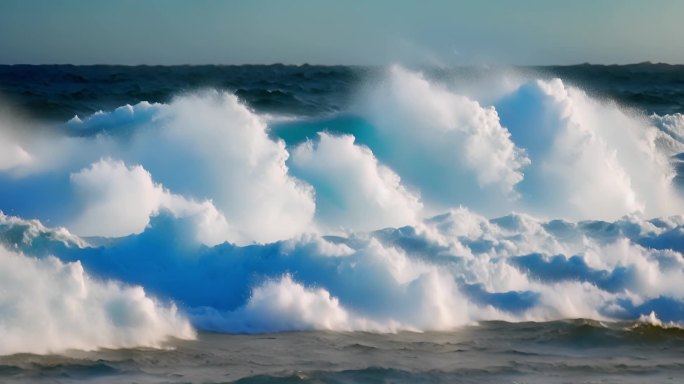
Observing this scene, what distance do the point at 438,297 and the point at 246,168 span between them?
4.49m

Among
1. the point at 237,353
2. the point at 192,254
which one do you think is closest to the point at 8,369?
the point at 237,353

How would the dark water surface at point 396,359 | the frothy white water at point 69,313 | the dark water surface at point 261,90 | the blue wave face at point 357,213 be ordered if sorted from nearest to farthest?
1. the dark water surface at point 396,359
2. the frothy white water at point 69,313
3. the blue wave face at point 357,213
4. the dark water surface at point 261,90

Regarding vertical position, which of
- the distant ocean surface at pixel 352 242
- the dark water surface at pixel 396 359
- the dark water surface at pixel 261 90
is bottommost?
the dark water surface at pixel 396 359

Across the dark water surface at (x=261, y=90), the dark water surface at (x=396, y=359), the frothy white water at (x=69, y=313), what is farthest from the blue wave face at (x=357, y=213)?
the dark water surface at (x=261, y=90)

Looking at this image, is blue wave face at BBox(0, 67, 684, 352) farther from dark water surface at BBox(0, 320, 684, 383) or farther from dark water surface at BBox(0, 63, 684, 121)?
dark water surface at BBox(0, 63, 684, 121)

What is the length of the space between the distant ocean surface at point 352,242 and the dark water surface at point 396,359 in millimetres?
30

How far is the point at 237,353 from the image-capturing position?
26.3 ft

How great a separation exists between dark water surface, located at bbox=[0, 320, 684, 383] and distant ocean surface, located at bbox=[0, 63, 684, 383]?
3 cm

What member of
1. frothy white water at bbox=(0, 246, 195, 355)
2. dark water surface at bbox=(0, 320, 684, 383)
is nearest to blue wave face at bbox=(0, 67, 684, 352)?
frothy white water at bbox=(0, 246, 195, 355)

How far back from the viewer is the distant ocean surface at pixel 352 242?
802 cm

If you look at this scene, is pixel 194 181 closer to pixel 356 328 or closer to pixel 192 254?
pixel 192 254

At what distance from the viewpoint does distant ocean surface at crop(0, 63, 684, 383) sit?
8.02 metres

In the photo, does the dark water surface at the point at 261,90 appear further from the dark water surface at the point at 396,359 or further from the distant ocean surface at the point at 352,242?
the dark water surface at the point at 396,359

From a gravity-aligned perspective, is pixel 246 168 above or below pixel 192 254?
above
